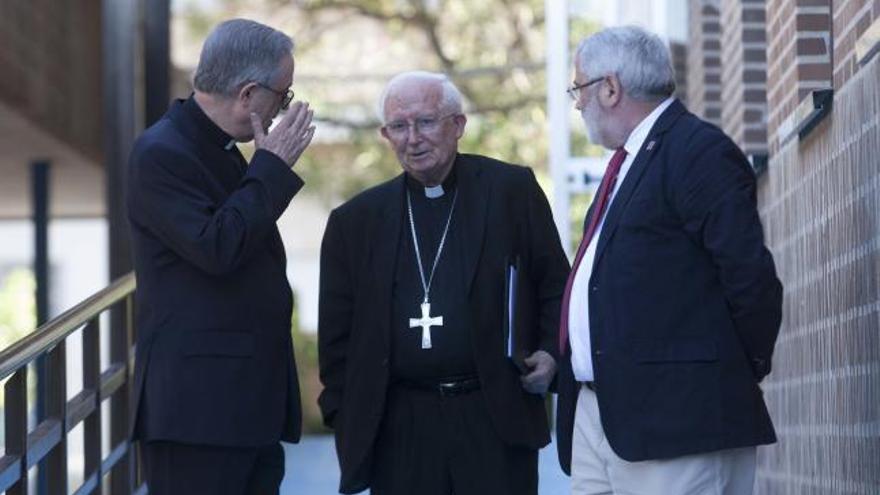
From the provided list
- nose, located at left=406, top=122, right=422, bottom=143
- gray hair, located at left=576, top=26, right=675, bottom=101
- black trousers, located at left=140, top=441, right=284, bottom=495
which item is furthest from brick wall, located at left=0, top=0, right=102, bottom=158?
gray hair, located at left=576, top=26, right=675, bottom=101

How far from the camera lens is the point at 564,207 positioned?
377 inches

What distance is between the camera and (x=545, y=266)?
5.23m

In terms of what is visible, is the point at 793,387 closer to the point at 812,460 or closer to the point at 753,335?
the point at 812,460

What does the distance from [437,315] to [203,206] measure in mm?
919

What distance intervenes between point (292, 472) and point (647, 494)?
5.99m

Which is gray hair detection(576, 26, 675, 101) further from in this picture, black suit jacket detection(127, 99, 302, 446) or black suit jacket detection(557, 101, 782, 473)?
black suit jacket detection(127, 99, 302, 446)

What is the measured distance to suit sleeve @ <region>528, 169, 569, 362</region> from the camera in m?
5.20

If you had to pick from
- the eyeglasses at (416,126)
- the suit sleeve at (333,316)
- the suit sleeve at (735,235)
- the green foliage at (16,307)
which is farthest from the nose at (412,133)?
the green foliage at (16,307)

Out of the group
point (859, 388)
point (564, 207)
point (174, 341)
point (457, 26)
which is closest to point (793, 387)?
point (859, 388)

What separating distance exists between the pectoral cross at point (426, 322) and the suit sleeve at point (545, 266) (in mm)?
317

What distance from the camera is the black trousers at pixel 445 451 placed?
16.6 feet

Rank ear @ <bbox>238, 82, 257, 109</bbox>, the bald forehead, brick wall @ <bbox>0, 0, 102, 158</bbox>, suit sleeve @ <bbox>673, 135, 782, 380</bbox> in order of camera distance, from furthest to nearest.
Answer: brick wall @ <bbox>0, 0, 102, 158</bbox>
the bald forehead
ear @ <bbox>238, 82, 257, 109</bbox>
suit sleeve @ <bbox>673, 135, 782, 380</bbox>

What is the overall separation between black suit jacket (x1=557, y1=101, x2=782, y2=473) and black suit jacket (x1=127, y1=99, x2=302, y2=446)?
78cm

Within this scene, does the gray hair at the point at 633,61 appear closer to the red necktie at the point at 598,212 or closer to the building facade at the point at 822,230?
the red necktie at the point at 598,212
